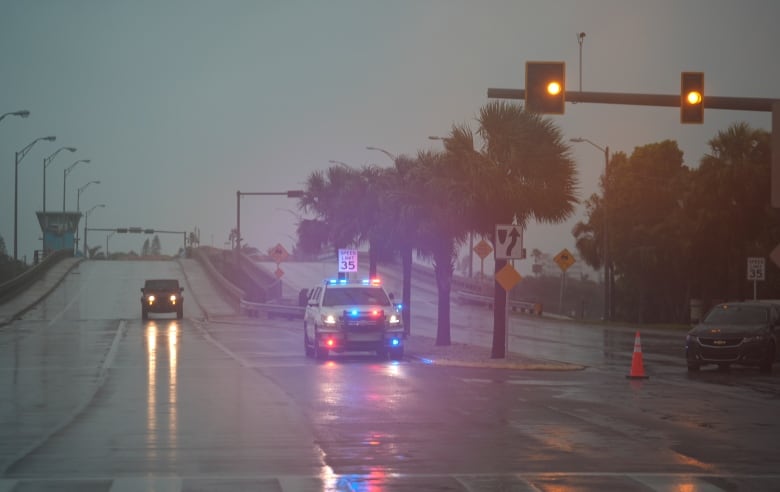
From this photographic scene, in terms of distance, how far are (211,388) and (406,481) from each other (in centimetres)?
1063

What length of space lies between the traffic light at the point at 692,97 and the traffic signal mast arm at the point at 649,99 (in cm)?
12

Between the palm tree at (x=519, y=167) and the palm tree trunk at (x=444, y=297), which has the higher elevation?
the palm tree at (x=519, y=167)

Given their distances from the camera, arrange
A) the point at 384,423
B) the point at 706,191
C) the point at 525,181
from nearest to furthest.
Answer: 1. the point at 384,423
2. the point at 525,181
3. the point at 706,191

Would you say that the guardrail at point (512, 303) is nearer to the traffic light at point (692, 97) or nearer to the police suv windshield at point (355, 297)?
the police suv windshield at point (355, 297)

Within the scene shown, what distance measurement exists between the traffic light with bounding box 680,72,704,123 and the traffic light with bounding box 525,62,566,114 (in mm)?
2504

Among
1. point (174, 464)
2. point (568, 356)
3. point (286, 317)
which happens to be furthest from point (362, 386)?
point (286, 317)

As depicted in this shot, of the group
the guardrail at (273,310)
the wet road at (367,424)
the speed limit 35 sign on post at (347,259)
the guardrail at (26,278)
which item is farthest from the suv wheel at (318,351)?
the guardrail at (26,278)

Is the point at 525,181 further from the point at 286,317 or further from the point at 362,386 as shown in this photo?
the point at 286,317

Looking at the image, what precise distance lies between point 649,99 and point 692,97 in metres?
0.83

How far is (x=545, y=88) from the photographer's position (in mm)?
21312

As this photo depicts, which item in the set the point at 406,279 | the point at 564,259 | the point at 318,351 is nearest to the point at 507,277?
the point at 318,351

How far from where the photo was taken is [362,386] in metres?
21.9

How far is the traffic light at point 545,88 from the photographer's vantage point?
69.8 ft

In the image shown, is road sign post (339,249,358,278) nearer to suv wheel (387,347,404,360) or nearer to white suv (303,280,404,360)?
white suv (303,280,404,360)
